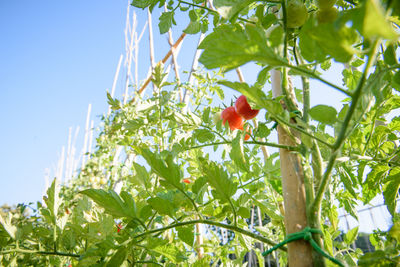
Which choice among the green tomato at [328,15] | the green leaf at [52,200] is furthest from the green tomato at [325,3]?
the green leaf at [52,200]

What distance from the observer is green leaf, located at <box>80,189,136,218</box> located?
1.07ft

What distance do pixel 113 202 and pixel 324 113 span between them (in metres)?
0.26

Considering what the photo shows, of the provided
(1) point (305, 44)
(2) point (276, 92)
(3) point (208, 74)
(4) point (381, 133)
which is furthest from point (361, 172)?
(3) point (208, 74)

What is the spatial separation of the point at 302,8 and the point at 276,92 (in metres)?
0.13

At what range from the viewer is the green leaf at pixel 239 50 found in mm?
197

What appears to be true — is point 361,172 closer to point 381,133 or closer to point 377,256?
point 381,133

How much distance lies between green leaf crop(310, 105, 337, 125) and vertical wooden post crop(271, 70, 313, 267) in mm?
77

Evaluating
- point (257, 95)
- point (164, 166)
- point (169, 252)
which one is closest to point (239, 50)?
point (257, 95)

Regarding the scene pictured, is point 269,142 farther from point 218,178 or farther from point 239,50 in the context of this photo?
point 239,50

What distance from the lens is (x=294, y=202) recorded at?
32 cm

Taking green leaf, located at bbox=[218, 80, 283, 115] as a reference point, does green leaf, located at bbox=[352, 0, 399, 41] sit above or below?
below

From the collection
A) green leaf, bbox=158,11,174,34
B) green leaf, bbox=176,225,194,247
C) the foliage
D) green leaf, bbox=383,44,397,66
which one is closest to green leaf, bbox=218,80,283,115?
the foliage

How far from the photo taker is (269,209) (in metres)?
0.44

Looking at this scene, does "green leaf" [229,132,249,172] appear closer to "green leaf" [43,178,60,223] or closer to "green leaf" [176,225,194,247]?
"green leaf" [176,225,194,247]
